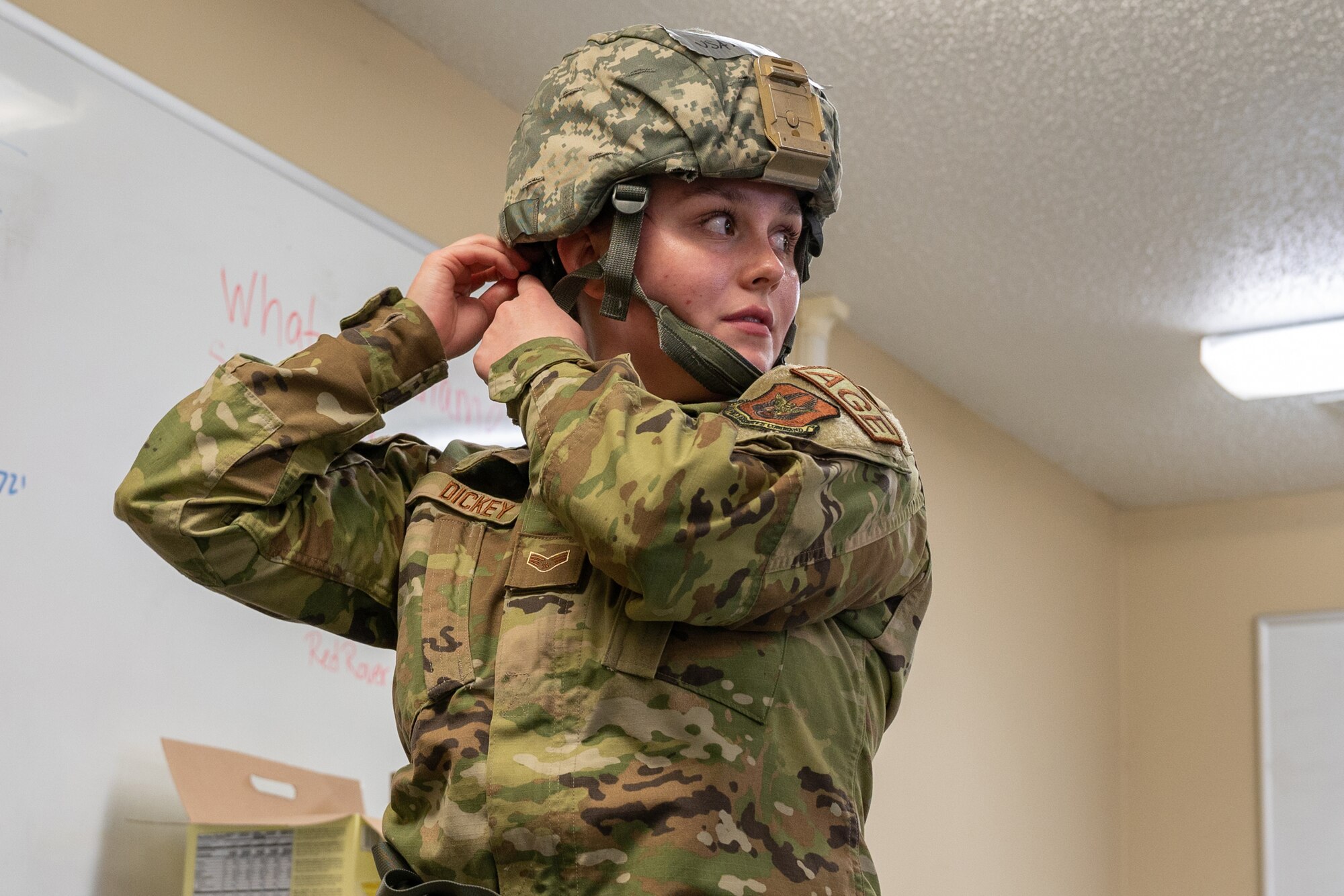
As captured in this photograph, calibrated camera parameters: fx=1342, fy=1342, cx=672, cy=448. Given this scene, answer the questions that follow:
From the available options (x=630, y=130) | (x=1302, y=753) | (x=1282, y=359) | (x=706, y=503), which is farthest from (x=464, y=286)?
(x=1302, y=753)

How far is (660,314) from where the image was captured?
111cm

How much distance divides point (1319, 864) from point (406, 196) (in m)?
3.88

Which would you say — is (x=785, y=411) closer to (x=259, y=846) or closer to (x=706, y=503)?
(x=706, y=503)

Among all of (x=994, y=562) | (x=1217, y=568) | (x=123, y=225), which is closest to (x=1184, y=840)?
(x=1217, y=568)

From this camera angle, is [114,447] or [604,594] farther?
[114,447]

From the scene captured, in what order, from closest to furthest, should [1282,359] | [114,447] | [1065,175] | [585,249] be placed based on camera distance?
[585,249] → [114,447] → [1065,175] → [1282,359]

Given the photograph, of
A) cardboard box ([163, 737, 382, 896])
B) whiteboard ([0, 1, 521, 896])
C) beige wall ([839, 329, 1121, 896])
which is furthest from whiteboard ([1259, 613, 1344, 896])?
cardboard box ([163, 737, 382, 896])

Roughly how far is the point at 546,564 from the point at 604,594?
0.18 feet

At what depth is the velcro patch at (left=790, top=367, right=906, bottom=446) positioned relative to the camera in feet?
3.15

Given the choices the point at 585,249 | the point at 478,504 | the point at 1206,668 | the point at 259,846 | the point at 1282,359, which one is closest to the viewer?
the point at 478,504

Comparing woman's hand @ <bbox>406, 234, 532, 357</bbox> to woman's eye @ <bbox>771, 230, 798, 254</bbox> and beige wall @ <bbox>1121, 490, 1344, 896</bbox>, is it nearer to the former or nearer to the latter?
woman's eye @ <bbox>771, 230, 798, 254</bbox>

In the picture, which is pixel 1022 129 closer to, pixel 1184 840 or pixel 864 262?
pixel 864 262

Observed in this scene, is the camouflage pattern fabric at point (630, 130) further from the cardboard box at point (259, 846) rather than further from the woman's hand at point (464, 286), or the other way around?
the cardboard box at point (259, 846)

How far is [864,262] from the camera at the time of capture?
3439 mm
